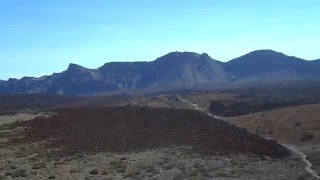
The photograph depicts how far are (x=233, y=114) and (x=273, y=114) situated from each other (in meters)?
21.7

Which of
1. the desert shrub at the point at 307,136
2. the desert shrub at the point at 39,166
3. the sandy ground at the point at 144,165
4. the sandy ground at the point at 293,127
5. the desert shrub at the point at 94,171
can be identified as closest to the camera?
the sandy ground at the point at 144,165

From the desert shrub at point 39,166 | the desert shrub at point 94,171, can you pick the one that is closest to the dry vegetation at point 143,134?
the desert shrub at point 39,166

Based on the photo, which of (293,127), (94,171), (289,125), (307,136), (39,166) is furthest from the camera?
(289,125)

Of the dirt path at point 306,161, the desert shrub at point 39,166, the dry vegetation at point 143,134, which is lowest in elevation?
the dirt path at point 306,161

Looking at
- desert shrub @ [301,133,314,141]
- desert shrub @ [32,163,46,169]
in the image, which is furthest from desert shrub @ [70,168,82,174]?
desert shrub @ [301,133,314,141]

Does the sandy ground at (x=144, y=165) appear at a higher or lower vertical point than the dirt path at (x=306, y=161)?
higher

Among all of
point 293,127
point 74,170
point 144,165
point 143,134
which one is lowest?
point 144,165

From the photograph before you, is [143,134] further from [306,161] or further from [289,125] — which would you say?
[289,125]

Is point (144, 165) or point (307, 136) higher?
point (307, 136)

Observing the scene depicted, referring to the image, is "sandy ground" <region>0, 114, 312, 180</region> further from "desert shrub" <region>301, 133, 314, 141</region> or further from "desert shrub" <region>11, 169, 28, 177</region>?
"desert shrub" <region>301, 133, 314, 141</region>

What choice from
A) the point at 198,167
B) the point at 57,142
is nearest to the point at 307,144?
the point at 198,167

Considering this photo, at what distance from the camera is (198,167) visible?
39844 millimetres

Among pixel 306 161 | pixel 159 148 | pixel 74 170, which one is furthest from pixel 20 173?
pixel 306 161

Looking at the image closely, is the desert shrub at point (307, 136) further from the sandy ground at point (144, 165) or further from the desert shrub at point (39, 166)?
the desert shrub at point (39, 166)
